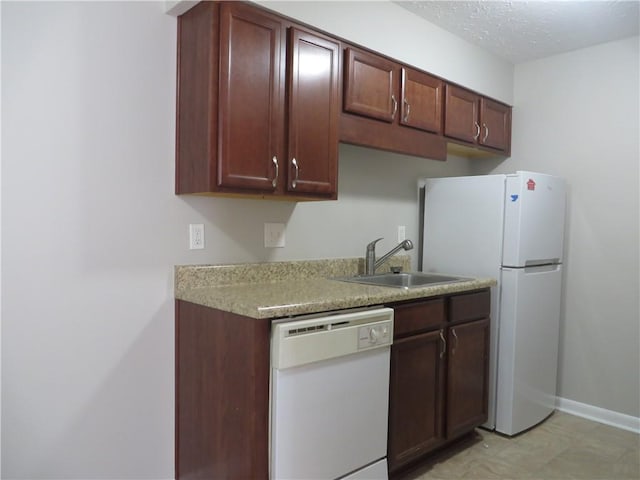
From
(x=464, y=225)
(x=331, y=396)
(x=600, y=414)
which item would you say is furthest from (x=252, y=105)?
(x=600, y=414)

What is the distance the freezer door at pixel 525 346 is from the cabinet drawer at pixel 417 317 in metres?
0.60

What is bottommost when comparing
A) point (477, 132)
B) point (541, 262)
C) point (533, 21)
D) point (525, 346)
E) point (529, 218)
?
point (525, 346)

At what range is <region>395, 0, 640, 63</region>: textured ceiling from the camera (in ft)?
8.11

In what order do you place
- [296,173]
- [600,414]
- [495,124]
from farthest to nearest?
[495,124] < [600,414] < [296,173]

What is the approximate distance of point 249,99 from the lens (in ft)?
6.03

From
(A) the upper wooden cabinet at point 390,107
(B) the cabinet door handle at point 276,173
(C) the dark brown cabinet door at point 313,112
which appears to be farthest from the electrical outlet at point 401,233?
(B) the cabinet door handle at point 276,173

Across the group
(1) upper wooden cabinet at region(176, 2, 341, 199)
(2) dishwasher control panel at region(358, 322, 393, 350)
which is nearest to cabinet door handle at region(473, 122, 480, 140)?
(1) upper wooden cabinet at region(176, 2, 341, 199)

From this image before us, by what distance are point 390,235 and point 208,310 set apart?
1.48m

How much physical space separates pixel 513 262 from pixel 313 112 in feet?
4.72

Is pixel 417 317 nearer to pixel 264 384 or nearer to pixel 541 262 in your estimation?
pixel 264 384

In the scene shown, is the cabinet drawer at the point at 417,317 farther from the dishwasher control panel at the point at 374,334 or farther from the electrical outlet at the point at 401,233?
the electrical outlet at the point at 401,233

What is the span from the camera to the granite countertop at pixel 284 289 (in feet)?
5.51

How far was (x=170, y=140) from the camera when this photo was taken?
77.6 inches

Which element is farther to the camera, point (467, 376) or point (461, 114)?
point (461, 114)
